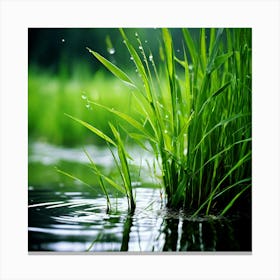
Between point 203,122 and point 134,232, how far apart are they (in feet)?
1.67

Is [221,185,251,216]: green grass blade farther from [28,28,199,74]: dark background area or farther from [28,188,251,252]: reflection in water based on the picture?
[28,28,199,74]: dark background area

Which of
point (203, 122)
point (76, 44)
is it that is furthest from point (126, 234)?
point (76, 44)

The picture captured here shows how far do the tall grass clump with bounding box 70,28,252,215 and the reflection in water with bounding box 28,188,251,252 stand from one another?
0.09 m

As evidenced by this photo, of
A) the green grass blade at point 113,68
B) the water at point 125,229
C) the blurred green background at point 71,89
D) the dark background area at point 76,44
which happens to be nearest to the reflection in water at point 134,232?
the water at point 125,229

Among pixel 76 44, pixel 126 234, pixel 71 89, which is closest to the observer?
pixel 126 234

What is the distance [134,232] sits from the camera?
213 cm

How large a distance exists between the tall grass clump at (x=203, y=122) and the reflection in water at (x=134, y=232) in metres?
0.09

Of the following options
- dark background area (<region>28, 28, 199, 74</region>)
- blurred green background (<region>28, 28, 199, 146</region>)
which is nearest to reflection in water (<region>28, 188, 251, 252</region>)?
dark background area (<region>28, 28, 199, 74</region>)

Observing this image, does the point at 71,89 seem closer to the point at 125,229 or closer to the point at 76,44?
the point at 76,44

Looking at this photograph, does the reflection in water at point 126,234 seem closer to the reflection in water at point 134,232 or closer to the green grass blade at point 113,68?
the reflection in water at point 134,232

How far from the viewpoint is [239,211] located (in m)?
2.31

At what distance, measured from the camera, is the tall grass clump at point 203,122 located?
2172 mm
